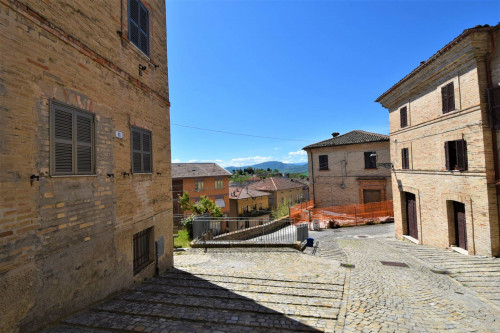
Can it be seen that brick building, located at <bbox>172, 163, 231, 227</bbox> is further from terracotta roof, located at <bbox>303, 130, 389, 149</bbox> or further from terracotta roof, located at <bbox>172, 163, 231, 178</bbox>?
terracotta roof, located at <bbox>303, 130, 389, 149</bbox>

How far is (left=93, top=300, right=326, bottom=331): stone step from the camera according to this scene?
13.3 feet

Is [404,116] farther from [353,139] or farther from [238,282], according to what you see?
[238,282]

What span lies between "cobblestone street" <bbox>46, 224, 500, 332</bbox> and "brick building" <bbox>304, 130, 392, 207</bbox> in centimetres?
1366

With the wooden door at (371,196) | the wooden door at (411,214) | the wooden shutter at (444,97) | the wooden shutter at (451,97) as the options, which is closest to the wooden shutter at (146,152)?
the wooden shutter at (451,97)

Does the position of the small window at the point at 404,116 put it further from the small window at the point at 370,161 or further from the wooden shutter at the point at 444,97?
the small window at the point at 370,161

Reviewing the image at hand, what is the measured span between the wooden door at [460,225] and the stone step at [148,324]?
10.2 metres

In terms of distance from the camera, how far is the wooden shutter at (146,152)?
6544 millimetres

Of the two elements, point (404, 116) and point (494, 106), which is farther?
point (404, 116)

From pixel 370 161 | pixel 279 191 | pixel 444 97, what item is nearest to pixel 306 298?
pixel 444 97

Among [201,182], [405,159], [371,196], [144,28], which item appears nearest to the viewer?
[144,28]

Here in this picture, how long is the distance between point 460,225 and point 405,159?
15.8 ft

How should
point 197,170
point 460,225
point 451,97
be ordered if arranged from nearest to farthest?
point 451,97
point 460,225
point 197,170

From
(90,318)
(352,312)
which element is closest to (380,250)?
(352,312)

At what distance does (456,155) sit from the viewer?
32.4 feet
